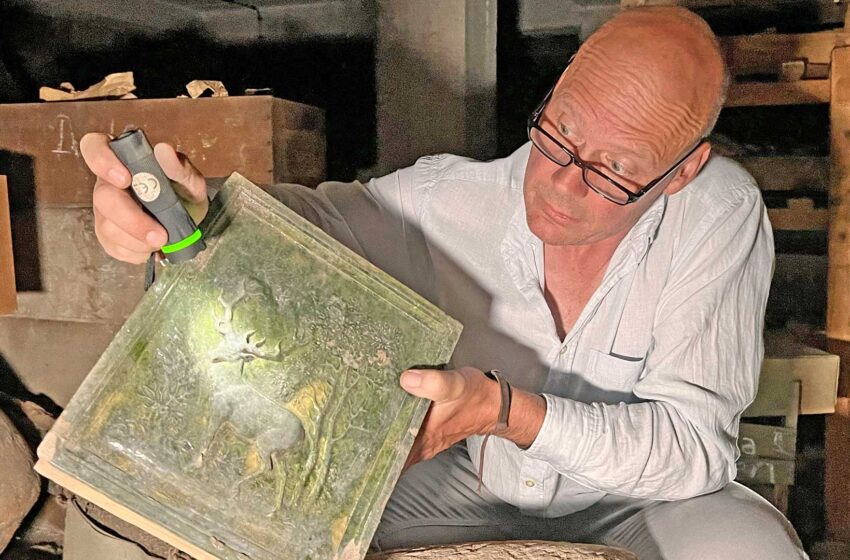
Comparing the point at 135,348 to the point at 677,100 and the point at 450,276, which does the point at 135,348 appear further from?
the point at 677,100

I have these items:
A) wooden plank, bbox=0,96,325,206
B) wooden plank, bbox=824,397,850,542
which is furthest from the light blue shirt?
wooden plank, bbox=824,397,850,542

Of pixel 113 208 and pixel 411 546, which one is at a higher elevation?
pixel 113 208

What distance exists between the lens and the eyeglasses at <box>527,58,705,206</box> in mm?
1004

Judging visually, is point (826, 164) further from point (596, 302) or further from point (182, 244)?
point (182, 244)

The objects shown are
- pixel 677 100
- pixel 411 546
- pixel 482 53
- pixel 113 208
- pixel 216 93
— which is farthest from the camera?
pixel 482 53

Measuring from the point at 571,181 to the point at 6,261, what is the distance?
51.4 inches

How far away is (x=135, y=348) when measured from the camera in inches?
31.4

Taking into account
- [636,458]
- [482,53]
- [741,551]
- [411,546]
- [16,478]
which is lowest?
[16,478]

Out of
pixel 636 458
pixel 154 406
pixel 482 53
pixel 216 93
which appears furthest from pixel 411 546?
pixel 482 53

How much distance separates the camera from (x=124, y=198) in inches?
29.4

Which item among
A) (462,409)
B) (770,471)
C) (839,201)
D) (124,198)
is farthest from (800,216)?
(124,198)

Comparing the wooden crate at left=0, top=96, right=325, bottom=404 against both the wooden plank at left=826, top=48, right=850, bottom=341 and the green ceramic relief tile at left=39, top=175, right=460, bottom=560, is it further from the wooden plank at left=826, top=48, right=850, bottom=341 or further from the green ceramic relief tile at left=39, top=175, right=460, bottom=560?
the wooden plank at left=826, top=48, right=850, bottom=341

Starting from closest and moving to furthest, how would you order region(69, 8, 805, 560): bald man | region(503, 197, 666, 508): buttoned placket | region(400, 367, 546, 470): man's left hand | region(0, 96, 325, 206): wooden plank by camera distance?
region(400, 367, 546, 470): man's left hand < region(69, 8, 805, 560): bald man < region(503, 197, 666, 508): buttoned placket < region(0, 96, 325, 206): wooden plank

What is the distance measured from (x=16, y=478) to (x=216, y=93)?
980 mm
